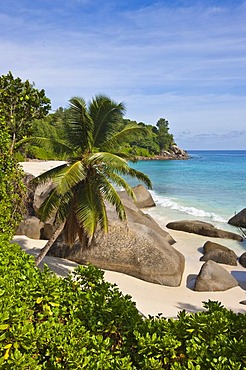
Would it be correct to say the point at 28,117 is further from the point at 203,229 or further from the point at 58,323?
the point at 203,229

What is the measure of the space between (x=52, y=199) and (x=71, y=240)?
192 cm

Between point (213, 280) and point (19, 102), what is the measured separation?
9986 mm

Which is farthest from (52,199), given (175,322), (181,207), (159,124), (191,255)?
(159,124)

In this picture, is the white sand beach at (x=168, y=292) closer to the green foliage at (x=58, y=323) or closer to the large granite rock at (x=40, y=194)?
the large granite rock at (x=40, y=194)

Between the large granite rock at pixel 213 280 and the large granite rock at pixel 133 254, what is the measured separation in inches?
36.8

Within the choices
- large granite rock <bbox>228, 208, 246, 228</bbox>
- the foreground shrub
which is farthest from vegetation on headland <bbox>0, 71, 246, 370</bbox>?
large granite rock <bbox>228, 208, 246, 228</bbox>

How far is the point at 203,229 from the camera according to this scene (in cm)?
2150

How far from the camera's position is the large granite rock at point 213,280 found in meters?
12.7

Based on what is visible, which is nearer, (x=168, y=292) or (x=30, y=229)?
(x=168, y=292)

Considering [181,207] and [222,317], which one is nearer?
[222,317]

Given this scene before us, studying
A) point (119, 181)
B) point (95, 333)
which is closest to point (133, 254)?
point (119, 181)

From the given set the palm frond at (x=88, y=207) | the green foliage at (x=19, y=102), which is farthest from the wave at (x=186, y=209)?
the green foliage at (x=19, y=102)

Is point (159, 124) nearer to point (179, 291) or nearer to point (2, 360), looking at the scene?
point (179, 291)

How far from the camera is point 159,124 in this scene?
113188mm
